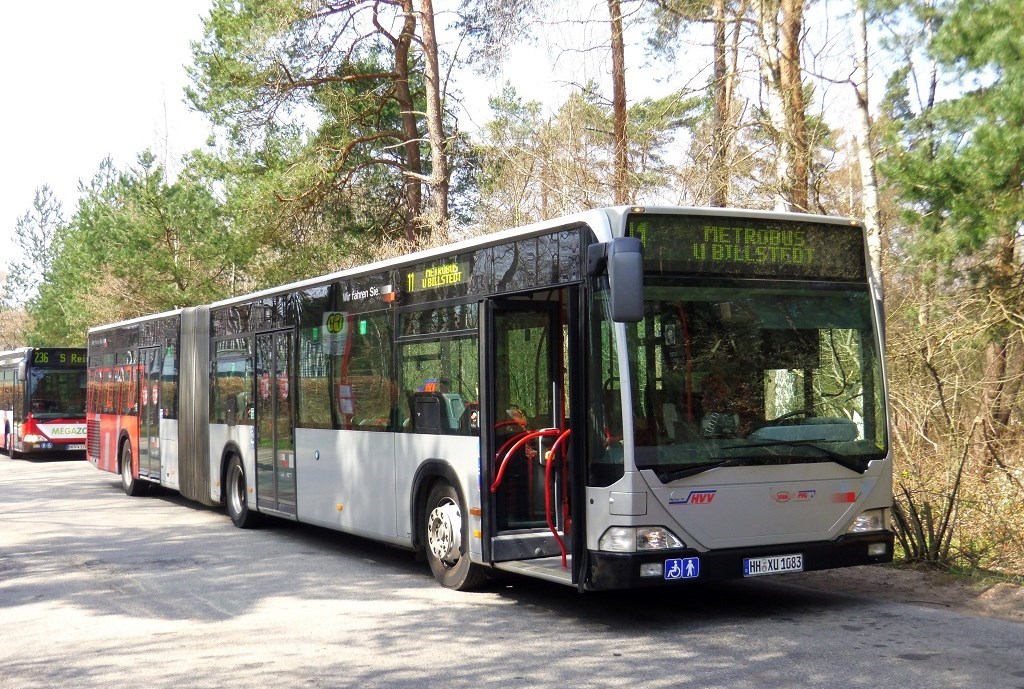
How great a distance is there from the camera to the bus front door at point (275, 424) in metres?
13.6

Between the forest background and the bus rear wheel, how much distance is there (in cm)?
659

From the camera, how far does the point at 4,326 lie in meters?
84.0

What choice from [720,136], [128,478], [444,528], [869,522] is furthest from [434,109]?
[869,522]

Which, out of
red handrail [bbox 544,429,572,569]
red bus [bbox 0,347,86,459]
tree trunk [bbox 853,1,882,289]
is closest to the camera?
red handrail [bbox 544,429,572,569]

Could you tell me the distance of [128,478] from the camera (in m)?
20.6

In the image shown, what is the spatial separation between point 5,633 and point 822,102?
37.0 ft

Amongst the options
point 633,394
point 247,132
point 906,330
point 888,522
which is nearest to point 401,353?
point 633,394

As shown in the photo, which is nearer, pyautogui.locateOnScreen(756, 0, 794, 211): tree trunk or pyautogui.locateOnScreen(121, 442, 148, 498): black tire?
pyautogui.locateOnScreen(756, 0, 794, 211): tree trunk

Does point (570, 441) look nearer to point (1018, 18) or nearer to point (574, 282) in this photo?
point (574, 282)

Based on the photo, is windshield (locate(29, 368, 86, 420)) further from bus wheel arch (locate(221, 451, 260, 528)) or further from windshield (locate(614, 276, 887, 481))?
windshield (locate(614, 276, 887, 481))

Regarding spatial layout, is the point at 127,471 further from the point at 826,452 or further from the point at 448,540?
the point at 826,452

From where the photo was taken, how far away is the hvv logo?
7926 millimetres

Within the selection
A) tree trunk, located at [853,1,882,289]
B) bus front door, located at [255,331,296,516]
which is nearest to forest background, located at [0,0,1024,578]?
tree trunk, located at [853,1,882,289]

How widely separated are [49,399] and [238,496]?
59.4 feet
